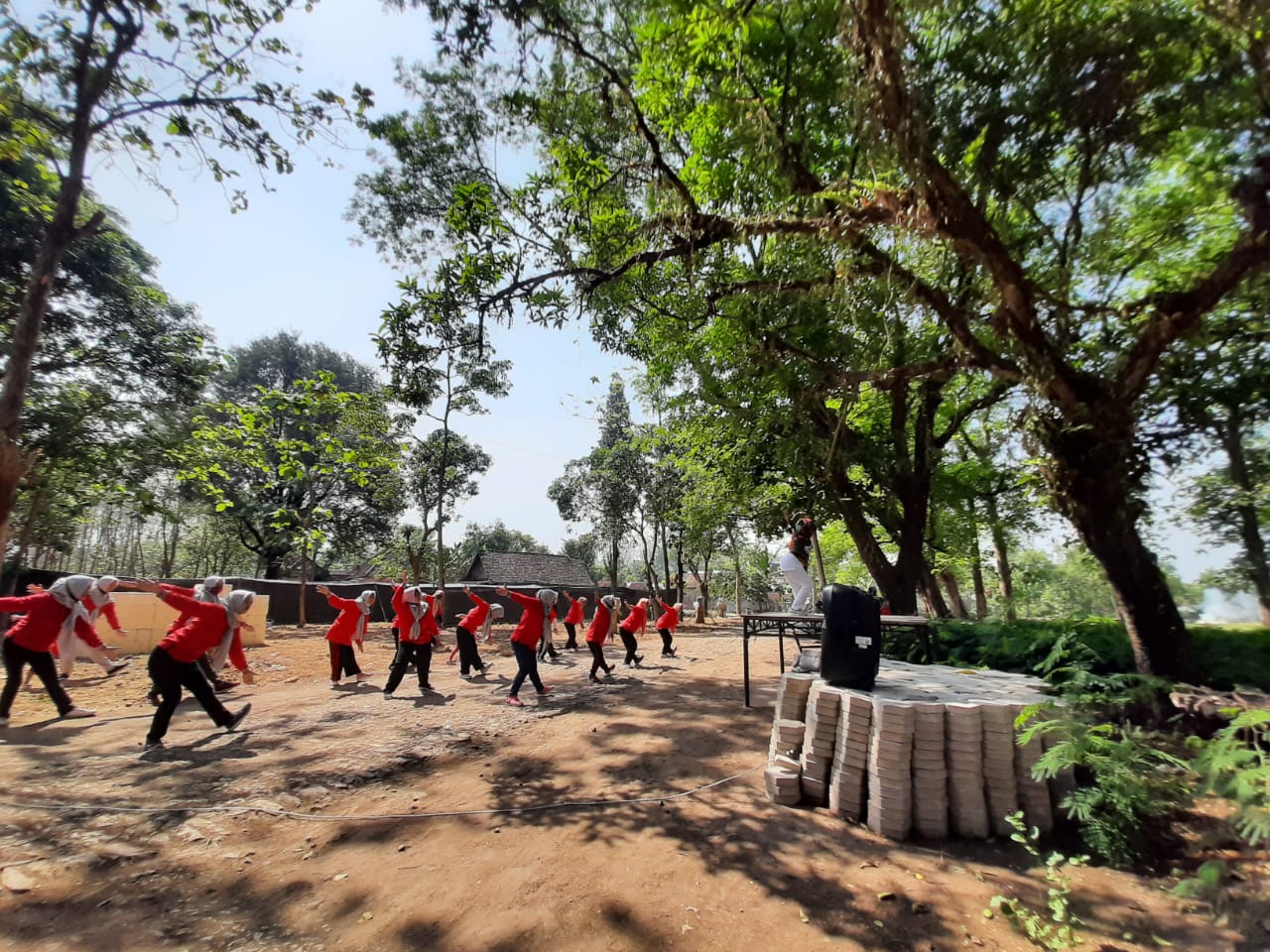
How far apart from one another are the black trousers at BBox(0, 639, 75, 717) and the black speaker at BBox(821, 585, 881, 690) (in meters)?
9.84

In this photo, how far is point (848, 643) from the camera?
4.82 metres

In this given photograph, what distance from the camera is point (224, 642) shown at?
7184 millimetres

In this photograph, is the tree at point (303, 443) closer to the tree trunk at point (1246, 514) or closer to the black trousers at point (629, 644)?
the black trousers at point (629, 644)

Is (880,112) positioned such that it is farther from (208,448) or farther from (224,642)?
(208,448)

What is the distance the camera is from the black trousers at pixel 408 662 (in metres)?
9.62

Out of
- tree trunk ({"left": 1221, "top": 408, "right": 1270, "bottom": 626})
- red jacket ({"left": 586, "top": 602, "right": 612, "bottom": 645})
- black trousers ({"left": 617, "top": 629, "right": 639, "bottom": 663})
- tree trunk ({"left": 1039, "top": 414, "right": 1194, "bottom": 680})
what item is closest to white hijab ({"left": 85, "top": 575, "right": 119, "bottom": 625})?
red jacket ({"left": 586, "top": 602, "right": 612, "bottom": 645})

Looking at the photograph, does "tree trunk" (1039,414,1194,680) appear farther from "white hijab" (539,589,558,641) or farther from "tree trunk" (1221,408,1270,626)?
"white hijab" (539,589,558,641)

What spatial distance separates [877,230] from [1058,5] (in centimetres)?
247

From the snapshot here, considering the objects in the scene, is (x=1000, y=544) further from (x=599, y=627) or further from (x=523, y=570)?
(x=523, y=570)

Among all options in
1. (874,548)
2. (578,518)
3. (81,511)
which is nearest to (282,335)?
(81,511)

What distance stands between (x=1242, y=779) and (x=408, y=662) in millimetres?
10062

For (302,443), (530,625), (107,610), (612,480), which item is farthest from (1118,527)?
(612,480)

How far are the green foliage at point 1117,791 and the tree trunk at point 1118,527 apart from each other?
254 centimetres

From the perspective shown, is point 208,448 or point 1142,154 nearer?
point 1142,154
